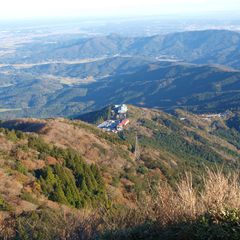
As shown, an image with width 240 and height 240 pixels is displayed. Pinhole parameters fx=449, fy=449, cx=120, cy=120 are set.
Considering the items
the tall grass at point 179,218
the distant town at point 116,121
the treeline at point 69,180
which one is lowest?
the distant town at point 116,121

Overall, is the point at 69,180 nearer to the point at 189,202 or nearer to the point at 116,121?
the point at 189,202

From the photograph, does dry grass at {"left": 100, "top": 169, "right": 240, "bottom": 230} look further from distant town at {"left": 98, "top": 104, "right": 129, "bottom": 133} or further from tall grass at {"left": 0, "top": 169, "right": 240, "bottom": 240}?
distant town at {"left": 98, "top": 104, "right": 129, "bottom": 133}

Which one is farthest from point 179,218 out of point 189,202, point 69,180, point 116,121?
point 116,121

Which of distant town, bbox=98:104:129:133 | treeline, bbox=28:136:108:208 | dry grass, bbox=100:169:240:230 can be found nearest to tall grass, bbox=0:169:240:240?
dry grass, bbox=100:169:240:230

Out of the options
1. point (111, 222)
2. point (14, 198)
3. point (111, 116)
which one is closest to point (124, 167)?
point (14, 198)

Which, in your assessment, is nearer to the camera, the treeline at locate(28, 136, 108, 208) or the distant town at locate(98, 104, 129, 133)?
the treeline at locate(28, 136, 108, 208)

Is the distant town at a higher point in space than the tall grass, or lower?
lower

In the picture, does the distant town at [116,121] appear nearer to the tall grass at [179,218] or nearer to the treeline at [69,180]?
the treeline at [69,180]

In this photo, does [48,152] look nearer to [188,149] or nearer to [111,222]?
[111,222]

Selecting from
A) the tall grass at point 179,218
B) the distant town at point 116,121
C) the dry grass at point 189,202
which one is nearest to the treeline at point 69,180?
the tall grass at point 179,218

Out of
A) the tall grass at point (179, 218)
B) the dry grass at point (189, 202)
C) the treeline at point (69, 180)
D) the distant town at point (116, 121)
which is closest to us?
the tall grass at point (179, 218)
